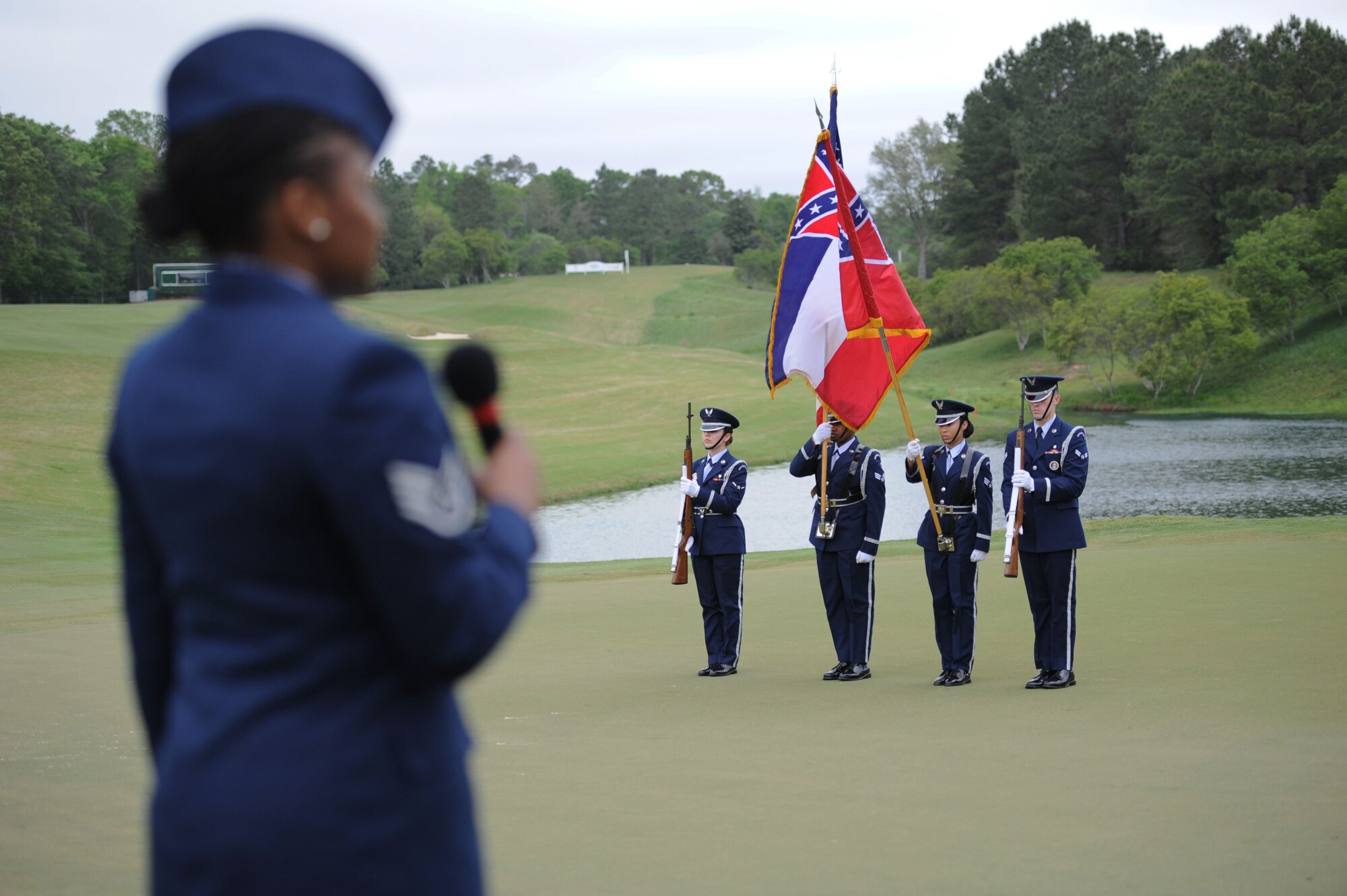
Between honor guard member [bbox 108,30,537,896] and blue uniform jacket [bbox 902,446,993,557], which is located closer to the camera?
honor guard member [bbox 108,30,537,896]

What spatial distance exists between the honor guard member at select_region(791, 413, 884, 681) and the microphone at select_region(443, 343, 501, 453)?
8.14m

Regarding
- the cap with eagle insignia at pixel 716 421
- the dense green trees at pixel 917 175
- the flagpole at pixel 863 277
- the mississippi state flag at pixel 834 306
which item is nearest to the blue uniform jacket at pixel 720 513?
the cap with eagle insignia at pixel 716 421

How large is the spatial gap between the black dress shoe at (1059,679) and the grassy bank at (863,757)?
16cm

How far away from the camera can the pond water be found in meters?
25.5

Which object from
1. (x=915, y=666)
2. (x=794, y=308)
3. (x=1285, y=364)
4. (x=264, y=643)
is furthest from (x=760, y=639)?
(x=1285, y=364)

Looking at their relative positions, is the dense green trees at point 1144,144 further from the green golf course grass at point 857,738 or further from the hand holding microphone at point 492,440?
the hand holding microphone at point 492,440

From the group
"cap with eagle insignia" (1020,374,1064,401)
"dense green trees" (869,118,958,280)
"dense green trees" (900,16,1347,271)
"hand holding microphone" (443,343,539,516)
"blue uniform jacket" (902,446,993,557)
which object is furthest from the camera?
"dense green trees" (869,118,958,280)

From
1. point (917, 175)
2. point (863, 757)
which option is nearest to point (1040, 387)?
point (863, 757)

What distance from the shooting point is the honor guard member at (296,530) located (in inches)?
65.1

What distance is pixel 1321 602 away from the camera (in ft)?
36.5

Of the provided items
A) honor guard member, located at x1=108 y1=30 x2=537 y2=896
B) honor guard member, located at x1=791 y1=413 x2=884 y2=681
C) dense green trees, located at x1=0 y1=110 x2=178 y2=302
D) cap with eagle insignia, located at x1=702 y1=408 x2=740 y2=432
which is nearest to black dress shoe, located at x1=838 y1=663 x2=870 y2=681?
honor guard member, located at x1=791 y1=413 x2=884 y2=681

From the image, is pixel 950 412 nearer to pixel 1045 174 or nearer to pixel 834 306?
pixel 834 306

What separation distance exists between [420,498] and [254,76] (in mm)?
637

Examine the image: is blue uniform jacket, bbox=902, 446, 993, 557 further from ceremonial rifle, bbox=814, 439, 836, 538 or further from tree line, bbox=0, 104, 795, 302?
tree line, bbox=0, 104, 795, 302
